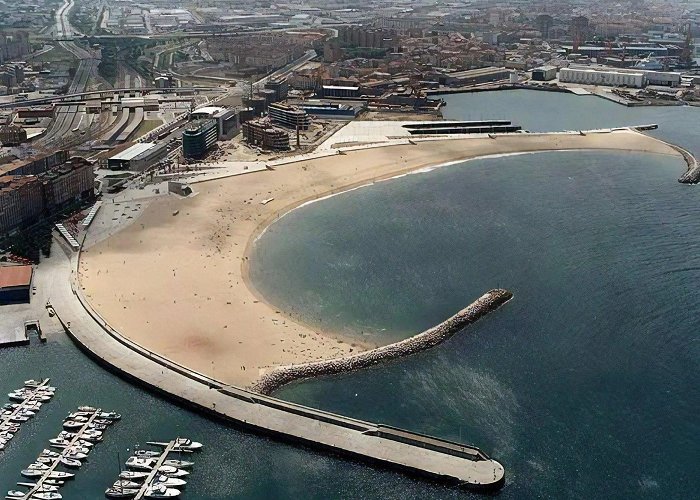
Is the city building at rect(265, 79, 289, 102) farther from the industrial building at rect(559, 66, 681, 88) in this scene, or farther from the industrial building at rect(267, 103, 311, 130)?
the industrial building at rect(559, 66, 681, 88)

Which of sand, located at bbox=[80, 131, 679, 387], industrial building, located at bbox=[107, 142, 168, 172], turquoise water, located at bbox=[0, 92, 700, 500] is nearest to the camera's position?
turquoise water, located at bbox=[0, 92, 700, 500]

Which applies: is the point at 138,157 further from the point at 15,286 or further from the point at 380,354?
the point at 380,354

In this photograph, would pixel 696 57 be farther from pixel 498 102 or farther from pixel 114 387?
pixel 114 387

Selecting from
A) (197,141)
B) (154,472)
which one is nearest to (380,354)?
(154,472)

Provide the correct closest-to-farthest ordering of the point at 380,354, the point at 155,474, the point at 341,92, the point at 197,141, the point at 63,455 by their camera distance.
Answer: the point at 155,474
the point at 63,455
the point at 380,354
the point at 197,141
the point at 341,92

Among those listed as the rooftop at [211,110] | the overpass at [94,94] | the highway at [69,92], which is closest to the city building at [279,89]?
the overpass at [94,94]

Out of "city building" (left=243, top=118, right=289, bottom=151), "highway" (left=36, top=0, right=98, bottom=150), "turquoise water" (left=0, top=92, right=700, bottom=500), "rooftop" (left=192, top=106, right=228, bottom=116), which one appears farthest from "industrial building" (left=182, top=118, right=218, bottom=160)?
"turquoise water" (left=0, top=92, right=700, bottom=500)

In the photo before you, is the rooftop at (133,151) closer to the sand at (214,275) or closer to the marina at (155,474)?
the sand at (214,275)
